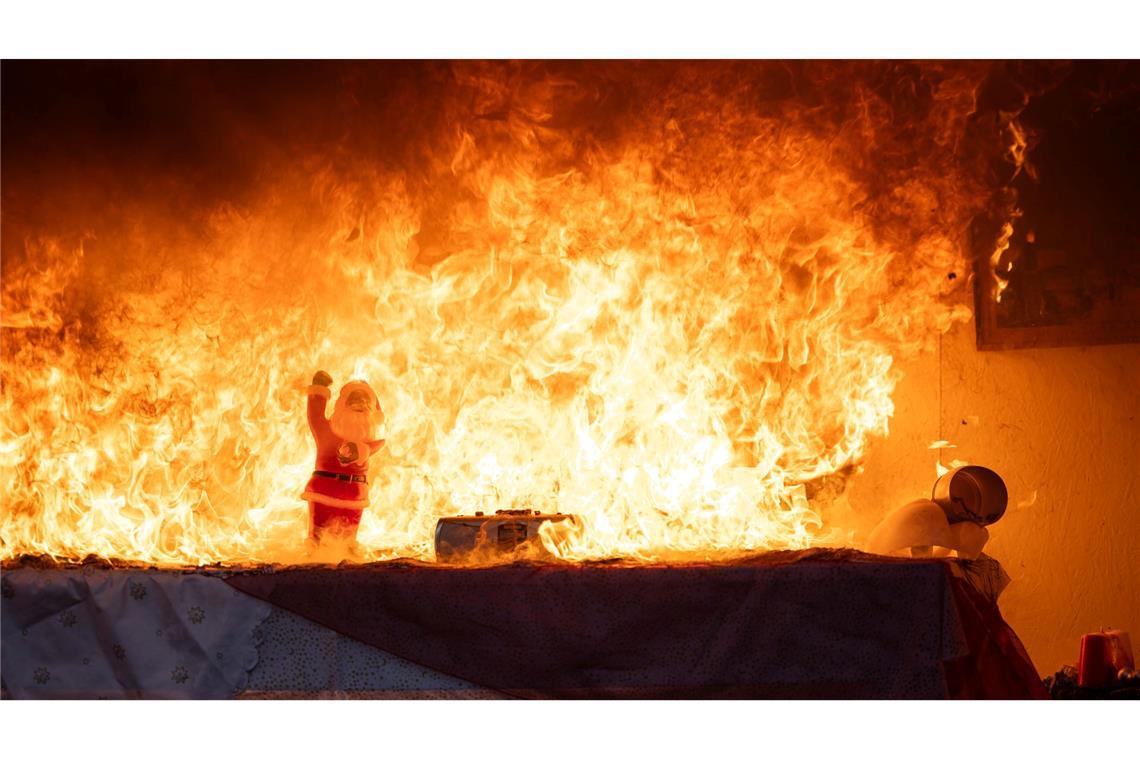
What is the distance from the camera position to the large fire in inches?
221

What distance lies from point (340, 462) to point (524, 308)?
1475 mm

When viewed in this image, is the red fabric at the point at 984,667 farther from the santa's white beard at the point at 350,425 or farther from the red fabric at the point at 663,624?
the santa's white beard at the point at 350,425

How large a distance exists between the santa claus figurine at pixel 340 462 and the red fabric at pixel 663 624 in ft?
2.56

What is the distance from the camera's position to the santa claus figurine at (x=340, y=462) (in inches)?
183

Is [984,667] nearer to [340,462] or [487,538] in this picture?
[487,538]

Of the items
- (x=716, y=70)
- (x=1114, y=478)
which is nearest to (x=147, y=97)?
(x=716, y=70)

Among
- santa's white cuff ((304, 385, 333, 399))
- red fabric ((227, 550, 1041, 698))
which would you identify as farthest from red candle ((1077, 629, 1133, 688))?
santa's white cuff ((304, 385, 333, 399))

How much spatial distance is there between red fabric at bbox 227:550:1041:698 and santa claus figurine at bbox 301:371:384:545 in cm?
78

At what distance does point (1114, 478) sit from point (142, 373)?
4.55 m

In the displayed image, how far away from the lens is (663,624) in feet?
12.7

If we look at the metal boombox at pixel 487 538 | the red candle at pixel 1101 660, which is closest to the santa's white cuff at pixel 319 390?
the metal boombox at pixel 487 538

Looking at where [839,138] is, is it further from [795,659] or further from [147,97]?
[147,97]

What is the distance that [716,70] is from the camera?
571 cm

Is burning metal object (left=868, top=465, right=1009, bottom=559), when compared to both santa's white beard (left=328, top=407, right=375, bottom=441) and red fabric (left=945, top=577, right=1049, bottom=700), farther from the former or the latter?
santa's white beard (left=328, top=407, right=375, bottom=441)
